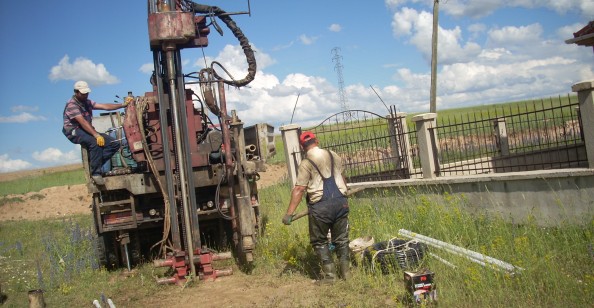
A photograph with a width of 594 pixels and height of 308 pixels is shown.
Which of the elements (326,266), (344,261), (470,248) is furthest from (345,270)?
(470,248)

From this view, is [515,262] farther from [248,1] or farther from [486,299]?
[248,1]

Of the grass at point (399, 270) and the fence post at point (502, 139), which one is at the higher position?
the fence post at point (502, 139)

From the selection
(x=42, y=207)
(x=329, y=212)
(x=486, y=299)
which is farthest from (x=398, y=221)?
(x=42, y=207)

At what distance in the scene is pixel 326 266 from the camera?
6473 mm

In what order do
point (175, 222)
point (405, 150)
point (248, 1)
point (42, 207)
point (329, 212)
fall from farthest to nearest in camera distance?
point (42, 207), point (405, 150), point (248, 1), point (175, 222), point (329, 212)

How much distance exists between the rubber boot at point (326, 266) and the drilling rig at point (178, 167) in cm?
118

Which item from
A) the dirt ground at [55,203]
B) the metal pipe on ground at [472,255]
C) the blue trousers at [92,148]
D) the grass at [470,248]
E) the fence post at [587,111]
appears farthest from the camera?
the dirt ground at [55,203]

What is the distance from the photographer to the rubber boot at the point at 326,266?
21.2 feet

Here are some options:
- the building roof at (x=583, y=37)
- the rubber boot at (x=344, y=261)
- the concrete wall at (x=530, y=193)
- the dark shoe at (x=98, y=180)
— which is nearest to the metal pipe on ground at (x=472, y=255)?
the rubber boot at (x=344, y=261)

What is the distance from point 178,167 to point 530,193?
519cm

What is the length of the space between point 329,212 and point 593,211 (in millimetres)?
3558

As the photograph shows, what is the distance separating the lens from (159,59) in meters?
7.69

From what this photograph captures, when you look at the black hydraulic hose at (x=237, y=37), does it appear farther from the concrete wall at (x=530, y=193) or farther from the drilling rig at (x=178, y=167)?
the concrete wall at (x=530, y=193)

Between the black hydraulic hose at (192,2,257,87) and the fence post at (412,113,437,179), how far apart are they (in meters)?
3.15
